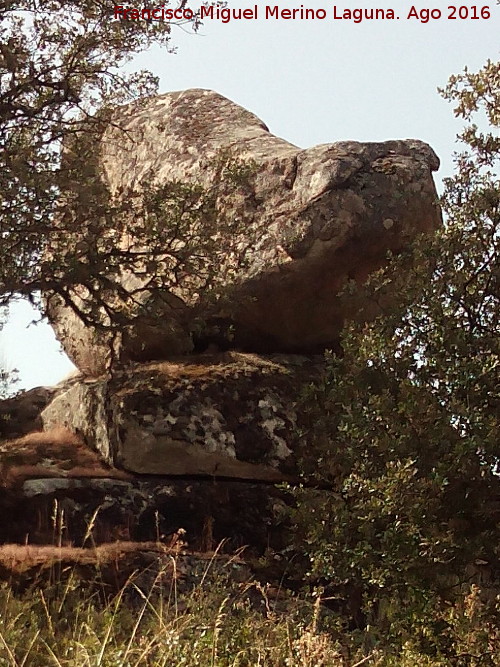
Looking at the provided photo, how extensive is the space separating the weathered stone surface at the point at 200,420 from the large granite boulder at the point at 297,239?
0.69 metres

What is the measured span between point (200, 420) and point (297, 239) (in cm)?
319

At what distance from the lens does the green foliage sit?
30.3ft

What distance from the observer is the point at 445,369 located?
9930mm

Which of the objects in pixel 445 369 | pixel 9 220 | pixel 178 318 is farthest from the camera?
pixel 178 318

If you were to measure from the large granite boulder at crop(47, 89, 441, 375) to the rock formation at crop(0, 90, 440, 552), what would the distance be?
0.02 metres

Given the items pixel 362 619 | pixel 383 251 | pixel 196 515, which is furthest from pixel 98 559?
pixel 383 251

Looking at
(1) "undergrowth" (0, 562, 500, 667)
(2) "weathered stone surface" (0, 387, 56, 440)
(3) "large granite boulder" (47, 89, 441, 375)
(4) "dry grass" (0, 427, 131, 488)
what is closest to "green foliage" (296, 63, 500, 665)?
(1) "undergrowth" (0, 562, 500, 667)

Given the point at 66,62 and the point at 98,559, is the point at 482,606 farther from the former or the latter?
the point at 66,62

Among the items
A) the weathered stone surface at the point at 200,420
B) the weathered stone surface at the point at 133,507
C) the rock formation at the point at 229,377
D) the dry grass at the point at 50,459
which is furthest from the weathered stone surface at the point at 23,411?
the weathered stone surface at the point at 133,507

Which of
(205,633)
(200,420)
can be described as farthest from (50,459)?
(205,633)

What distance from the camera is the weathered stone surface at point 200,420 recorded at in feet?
42.1

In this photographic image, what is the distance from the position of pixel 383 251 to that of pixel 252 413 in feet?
11.1

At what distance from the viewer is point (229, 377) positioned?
13625mm

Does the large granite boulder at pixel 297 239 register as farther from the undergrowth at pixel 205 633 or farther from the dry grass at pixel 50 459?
the undergrowth at pixel 205 633
